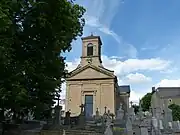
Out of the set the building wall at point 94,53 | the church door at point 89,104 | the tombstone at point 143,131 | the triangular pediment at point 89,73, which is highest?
the building wall at point 94,53

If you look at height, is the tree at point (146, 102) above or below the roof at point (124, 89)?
below

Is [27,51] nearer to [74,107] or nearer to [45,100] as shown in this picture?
[45,100]

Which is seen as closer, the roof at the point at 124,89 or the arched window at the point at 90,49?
the arched window at the point at 90,49

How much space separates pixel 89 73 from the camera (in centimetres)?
3691

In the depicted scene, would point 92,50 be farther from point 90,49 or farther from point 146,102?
point 146,102

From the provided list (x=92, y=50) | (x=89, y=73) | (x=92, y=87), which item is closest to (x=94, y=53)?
(x=92, y=50)

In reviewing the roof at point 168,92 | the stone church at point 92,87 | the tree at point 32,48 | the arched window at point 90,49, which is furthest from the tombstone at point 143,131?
the roof at point 168,92

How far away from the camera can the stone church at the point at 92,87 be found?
34.8 m

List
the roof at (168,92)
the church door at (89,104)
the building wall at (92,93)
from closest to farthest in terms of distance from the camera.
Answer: the building wall at (92,93) < the church door at (89,104) < the roof at (168,92)

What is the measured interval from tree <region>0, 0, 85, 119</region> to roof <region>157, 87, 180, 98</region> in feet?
202

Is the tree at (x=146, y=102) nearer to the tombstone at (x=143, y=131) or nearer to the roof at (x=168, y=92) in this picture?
the roof at (x=168, y=92)

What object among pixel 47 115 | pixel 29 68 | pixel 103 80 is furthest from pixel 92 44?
pixel 29 68

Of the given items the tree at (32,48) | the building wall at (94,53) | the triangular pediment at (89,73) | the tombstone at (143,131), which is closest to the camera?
the tree at (32,48)

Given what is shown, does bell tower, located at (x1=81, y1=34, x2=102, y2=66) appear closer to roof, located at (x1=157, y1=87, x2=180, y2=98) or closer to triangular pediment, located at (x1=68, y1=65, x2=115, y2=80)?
triangular pediment, located at (x1=68, y1=65, x2=115, y2=80)
